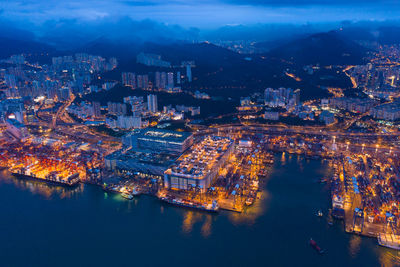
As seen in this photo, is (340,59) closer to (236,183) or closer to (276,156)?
(276,156)

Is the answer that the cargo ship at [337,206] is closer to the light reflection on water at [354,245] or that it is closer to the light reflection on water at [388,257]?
the light reflection on water at [354,245]

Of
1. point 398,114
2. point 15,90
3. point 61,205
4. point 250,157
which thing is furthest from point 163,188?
point 15,90

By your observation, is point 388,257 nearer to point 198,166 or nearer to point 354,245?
point 354,245

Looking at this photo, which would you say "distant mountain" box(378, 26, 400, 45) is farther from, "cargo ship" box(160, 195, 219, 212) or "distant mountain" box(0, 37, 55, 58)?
"distant mountain" box(0, 37, 55, 58)

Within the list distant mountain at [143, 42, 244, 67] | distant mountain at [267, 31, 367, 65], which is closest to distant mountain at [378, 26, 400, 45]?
distant mountain at [267, 31, 367, 65]

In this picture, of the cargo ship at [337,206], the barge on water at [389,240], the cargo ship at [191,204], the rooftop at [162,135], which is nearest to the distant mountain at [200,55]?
the rooftop at [162,135]

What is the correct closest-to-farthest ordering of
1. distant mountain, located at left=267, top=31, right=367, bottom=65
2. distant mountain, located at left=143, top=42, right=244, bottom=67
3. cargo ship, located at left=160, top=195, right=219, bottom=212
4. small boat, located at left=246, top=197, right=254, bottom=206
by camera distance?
1. cargo ship, located at left=160, top=195, right=219, bottom=212
2. small boat, located at left=246, top=197, right=254, bottom=206
3. distant mountain, located at left=143, top=42, right=244, bottom=67
4. distant mountain, located at left=267, top=31, right=367, bottom=65

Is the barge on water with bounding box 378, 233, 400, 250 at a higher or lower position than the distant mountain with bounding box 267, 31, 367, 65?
lower
